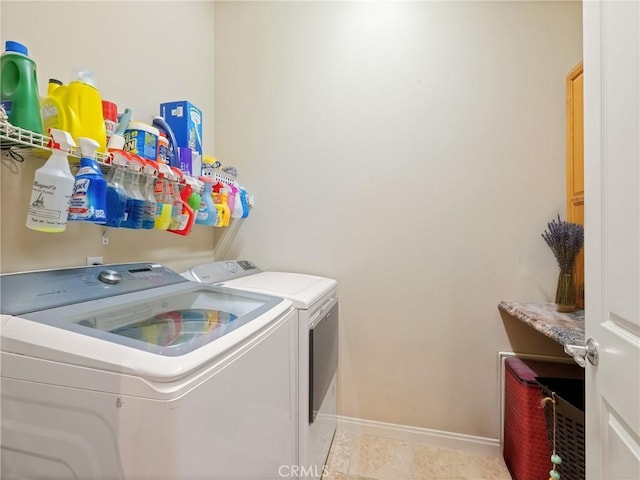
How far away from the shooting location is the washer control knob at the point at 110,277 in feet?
3.69

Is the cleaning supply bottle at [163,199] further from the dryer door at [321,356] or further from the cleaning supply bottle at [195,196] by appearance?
the dryer door at [321,356]

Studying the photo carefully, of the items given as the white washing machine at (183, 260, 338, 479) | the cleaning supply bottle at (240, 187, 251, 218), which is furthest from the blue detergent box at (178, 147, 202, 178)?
the white washing machine at (183, 260, 338, 479)

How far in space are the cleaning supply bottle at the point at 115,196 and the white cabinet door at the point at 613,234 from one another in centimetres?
149

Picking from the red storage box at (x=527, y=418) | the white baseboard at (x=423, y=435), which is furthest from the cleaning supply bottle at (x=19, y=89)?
the red storage box at (x=527, y=418)

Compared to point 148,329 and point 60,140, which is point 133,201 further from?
point 148,329

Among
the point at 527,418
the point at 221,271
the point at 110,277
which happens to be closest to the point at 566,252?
the point at 527,418

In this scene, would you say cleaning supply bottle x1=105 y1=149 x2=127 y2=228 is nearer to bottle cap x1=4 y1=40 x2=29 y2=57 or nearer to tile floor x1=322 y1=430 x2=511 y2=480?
bottle cap x1=4 y1=40 x2=29 y2=57

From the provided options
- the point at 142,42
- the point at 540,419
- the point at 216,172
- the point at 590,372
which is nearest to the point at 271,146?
the point at 216,172

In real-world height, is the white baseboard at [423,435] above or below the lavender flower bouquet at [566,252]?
below

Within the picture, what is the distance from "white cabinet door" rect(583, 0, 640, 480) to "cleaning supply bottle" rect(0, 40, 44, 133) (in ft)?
5.15

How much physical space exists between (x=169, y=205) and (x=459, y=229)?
1.57m

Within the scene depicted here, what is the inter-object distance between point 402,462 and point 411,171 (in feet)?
5.51

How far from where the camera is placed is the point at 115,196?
1.16 m

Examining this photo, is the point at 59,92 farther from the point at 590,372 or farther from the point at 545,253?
the point at 545,253
